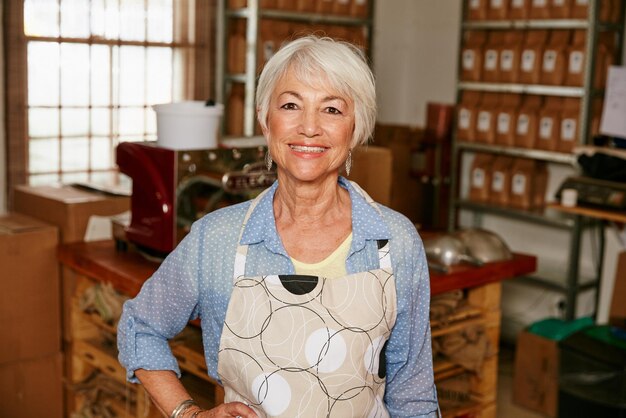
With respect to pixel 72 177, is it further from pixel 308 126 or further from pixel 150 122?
pixel 308 126

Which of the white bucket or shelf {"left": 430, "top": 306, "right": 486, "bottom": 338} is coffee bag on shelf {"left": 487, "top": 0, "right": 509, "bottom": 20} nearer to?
shelf {"left": 430, "top": 306, "right": 486, "bottom": 338}

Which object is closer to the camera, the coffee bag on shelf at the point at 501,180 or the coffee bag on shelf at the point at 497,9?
the coffee bag on shelf at the point at 497,9

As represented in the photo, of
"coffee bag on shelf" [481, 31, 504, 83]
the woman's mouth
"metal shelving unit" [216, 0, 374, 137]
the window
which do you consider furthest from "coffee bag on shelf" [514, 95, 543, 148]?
the woman's mouth

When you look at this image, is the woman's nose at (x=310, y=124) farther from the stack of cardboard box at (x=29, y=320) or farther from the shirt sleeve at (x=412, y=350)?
the stack of cardboard box at (x=29, y=320)

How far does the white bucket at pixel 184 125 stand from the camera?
2.70 m

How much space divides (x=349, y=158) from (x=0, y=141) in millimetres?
3294

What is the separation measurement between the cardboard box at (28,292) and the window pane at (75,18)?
1.96 meters

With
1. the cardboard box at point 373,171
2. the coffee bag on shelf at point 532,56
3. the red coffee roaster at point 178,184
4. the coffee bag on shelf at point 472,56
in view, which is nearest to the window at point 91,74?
the coffee bag on shelf at point 472,56

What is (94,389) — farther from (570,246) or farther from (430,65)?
(430,65)

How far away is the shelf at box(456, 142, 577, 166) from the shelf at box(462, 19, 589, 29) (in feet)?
2.34

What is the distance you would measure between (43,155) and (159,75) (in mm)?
887

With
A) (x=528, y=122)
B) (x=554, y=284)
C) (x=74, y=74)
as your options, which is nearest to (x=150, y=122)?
(x=74, y=74)

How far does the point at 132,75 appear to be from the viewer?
5.05 metres

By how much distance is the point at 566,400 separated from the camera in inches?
153
